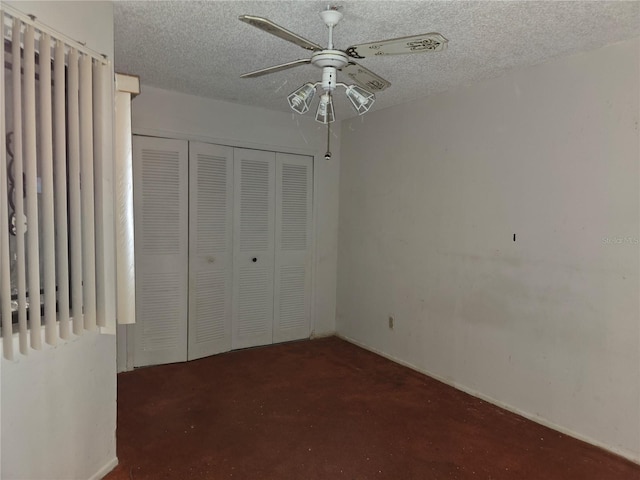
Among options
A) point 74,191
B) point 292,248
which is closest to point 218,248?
point 292,248

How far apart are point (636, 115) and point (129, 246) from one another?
9.33 ft

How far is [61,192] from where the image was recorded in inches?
70.7

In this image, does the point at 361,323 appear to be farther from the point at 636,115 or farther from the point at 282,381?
the point at 636,115

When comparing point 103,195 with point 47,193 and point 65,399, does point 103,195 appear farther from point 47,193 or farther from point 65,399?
point 65,399

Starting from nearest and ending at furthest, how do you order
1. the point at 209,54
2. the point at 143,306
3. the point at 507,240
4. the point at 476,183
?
the point at 209,54
the point at 507,240
the point at 476,183
the point at 143,306

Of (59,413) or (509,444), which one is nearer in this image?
(59,413)

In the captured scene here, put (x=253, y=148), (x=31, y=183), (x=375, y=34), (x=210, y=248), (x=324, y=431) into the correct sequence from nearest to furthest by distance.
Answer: (x=31, y=183), (x=375, y=34), (x=324, y=431), (x=210, y=248), (x=253, y=148)

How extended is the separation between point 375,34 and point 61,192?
176cm

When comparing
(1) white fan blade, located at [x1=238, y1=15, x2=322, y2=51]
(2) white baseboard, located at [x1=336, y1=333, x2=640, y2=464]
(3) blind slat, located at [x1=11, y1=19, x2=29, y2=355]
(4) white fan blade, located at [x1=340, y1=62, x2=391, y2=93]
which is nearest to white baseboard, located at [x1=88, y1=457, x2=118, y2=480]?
(3) blind slat, located at [x1=11, y1=19, x2=29, y2=355]

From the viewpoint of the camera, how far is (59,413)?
185 centimetres

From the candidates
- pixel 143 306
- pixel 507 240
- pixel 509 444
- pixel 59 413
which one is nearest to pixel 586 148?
pixel 507 240

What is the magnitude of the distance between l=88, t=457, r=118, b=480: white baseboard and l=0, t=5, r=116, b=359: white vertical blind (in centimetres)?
74

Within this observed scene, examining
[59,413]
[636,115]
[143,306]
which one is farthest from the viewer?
[143,306]

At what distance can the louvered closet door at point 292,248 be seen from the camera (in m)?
4.23
